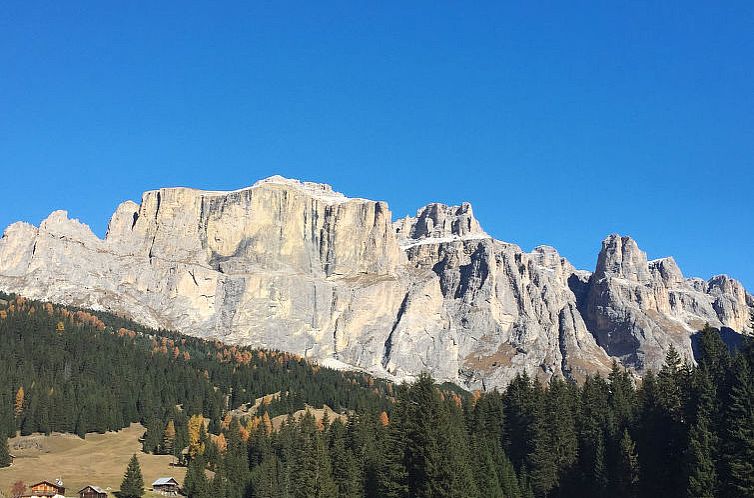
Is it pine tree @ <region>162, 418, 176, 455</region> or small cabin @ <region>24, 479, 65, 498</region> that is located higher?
pine tree @ <region>162, 418, 176, 455</region>

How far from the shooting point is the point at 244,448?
128 m

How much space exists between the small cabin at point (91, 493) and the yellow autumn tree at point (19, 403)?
57.8 m

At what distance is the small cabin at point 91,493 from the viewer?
103188 millimetres

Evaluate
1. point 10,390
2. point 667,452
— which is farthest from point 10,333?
point 667,452

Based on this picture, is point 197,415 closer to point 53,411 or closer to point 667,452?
point 53,411

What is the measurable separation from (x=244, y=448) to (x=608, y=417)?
61.4 m

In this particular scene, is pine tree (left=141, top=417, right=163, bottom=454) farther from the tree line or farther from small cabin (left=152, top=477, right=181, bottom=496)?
small cabin (left=152, top=477, right=181, bottom=496)

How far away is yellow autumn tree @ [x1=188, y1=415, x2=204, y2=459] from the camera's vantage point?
135m

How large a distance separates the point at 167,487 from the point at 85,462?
2751 centimetres

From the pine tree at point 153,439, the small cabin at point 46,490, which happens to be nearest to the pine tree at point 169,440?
the pine tree at point 153,439

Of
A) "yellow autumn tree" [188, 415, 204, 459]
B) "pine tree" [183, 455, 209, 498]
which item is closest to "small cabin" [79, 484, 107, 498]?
"pine tree" [183, 455, 209, 498]

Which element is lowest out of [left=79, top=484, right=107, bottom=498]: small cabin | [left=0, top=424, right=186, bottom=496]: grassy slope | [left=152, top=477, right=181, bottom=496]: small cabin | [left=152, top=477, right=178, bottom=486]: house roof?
[left=79, top=484, right=107, bottom=498]: small cabin

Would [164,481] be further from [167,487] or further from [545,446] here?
[545,446]

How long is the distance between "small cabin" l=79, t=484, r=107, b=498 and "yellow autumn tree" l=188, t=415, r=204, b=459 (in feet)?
83.6
